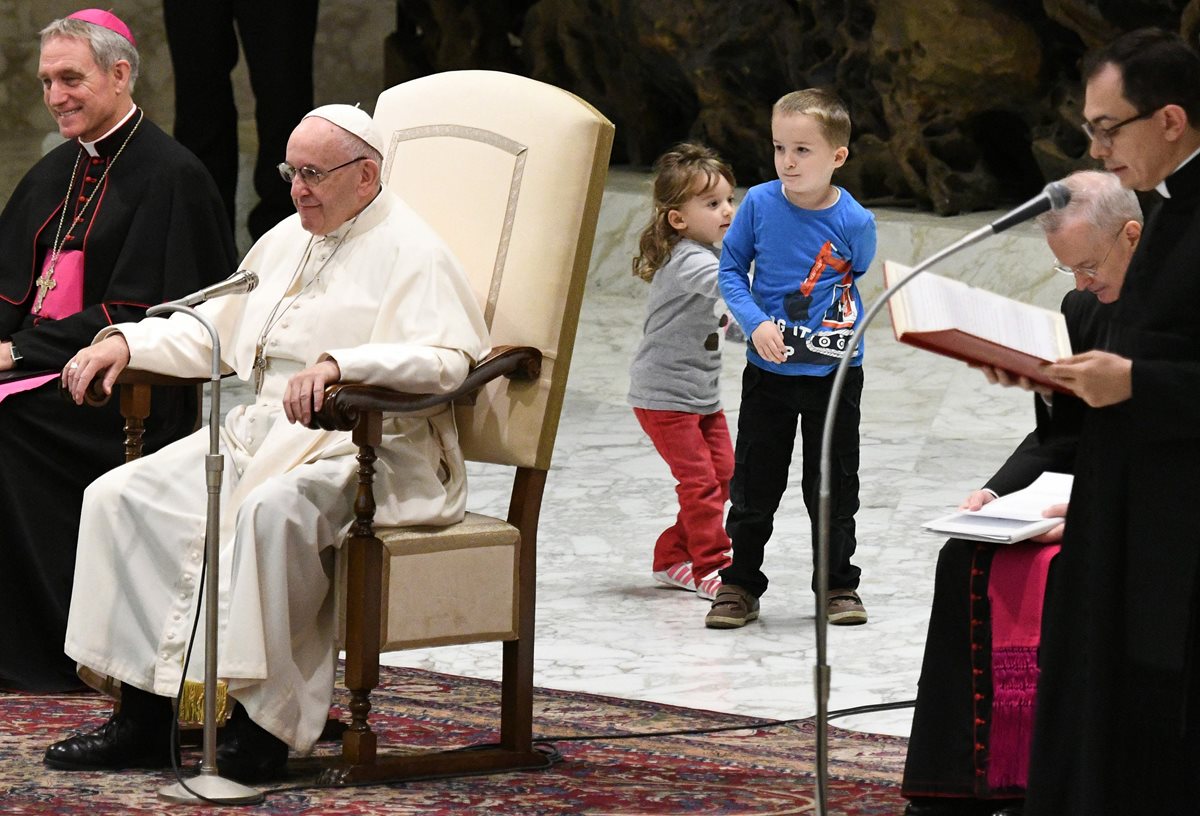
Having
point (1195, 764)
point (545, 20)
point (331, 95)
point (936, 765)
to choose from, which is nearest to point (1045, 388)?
point (1195, 764)

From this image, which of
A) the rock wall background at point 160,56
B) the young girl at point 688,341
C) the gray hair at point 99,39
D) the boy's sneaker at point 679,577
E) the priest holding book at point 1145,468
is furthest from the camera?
the rock wall background at point 160,56

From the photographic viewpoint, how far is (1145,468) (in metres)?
3.38

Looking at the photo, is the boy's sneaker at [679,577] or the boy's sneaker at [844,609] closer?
the boy's sneaker at [844,609]

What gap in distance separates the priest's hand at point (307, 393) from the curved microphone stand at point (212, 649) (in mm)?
174

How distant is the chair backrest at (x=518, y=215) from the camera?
183 inches

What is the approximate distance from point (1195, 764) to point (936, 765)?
727 millimetres

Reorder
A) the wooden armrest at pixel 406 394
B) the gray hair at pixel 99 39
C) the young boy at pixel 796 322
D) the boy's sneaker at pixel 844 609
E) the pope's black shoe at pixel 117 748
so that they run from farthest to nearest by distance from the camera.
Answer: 1. the boy's sneaker at pixel 844 609
2. the young boy at pixel 796 322
3. the gray hair at pixel 99 39
4. the pope's black shoe at pixel 117 748
5. the wooden armrest at pixel 406 394

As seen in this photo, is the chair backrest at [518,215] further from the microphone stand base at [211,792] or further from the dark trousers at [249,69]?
the dark trousers at [249,69]

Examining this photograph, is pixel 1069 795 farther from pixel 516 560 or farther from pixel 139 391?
pixel 139 391

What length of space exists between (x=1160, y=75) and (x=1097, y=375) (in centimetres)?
50

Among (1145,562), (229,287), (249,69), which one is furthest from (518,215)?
(249,69)

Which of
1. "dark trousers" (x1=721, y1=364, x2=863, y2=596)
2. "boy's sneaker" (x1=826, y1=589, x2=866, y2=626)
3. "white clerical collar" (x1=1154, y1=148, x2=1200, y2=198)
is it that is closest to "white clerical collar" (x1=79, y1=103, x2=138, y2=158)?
"dark trousers" (x1=721, y1=364, x2=863, y2=596)

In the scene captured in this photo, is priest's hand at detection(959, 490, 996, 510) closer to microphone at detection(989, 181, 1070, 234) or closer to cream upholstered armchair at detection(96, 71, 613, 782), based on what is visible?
cream upholstered armchair at detection(96, 71, 613, 782)

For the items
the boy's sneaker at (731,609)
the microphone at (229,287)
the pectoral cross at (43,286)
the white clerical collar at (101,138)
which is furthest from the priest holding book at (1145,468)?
the pectoral cross at (43,286)
